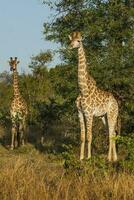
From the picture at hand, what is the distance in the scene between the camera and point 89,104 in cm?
1575

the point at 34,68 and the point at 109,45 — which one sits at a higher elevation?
the point at 34,68

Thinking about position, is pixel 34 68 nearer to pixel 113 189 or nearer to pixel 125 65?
pixel 125 65

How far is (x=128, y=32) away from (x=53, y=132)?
663cm

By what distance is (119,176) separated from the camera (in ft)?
31.2

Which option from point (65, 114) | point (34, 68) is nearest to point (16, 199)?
point (65, 114)

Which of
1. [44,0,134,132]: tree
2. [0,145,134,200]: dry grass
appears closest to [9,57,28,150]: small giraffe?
[44,0,134,132]: tree

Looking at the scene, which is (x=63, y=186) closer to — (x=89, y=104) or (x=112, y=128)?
(x=89, y=104)

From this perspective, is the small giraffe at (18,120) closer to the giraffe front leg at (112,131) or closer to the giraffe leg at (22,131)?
the giraffe leg at (22,131)

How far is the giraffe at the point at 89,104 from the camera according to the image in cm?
1550

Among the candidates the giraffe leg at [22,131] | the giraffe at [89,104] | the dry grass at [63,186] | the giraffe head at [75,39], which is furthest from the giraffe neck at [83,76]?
the dry grass at [63,186]

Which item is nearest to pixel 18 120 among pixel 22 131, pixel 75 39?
pixel 22 131

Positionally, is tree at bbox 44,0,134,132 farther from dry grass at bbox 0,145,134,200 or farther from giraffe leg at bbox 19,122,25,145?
dry grass at bbox 0,145,134,200

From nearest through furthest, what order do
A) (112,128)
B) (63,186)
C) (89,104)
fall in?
(63,186)
(89,104)
(112,128)

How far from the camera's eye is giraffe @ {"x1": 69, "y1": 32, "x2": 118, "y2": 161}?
15.5 meters
